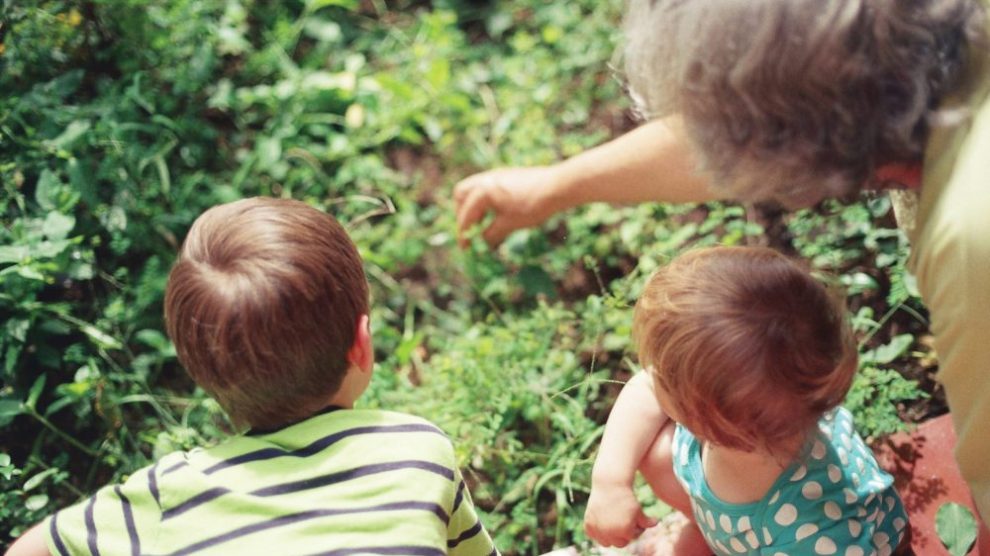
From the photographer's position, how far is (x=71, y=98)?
7.81ft

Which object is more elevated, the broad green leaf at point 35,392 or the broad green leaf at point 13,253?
the broad green leaf at point 13,253

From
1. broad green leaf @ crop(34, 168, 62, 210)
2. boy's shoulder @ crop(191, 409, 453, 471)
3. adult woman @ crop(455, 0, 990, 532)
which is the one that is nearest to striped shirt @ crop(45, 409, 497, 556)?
boy's shoulder @ crop(191, 409, 453, 471)

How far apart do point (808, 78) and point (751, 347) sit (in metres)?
0.37

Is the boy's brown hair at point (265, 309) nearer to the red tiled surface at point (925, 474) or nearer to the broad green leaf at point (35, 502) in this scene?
the broad green leaf at point (35, 502)

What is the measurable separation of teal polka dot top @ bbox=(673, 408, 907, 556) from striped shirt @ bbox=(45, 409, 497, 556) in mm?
460

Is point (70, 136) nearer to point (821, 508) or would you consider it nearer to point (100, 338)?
point (100, 338)

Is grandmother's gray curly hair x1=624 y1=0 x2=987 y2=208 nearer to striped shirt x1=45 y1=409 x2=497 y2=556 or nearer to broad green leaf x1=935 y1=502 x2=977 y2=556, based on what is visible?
striped shirt x1=45 y1=409 x2=497 y2=556

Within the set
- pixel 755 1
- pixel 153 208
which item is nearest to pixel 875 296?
pixel 755 1

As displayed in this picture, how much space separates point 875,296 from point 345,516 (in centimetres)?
134

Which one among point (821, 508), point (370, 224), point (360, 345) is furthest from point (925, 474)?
point (370, 224)

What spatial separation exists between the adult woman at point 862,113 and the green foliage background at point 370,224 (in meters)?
0.54

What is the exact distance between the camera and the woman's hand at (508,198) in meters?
2.08

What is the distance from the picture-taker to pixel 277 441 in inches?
49.9

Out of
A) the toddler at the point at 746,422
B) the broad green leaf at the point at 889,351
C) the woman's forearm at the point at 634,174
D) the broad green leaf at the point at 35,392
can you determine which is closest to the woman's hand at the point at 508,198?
the woman's forearm at the point at 634,174
